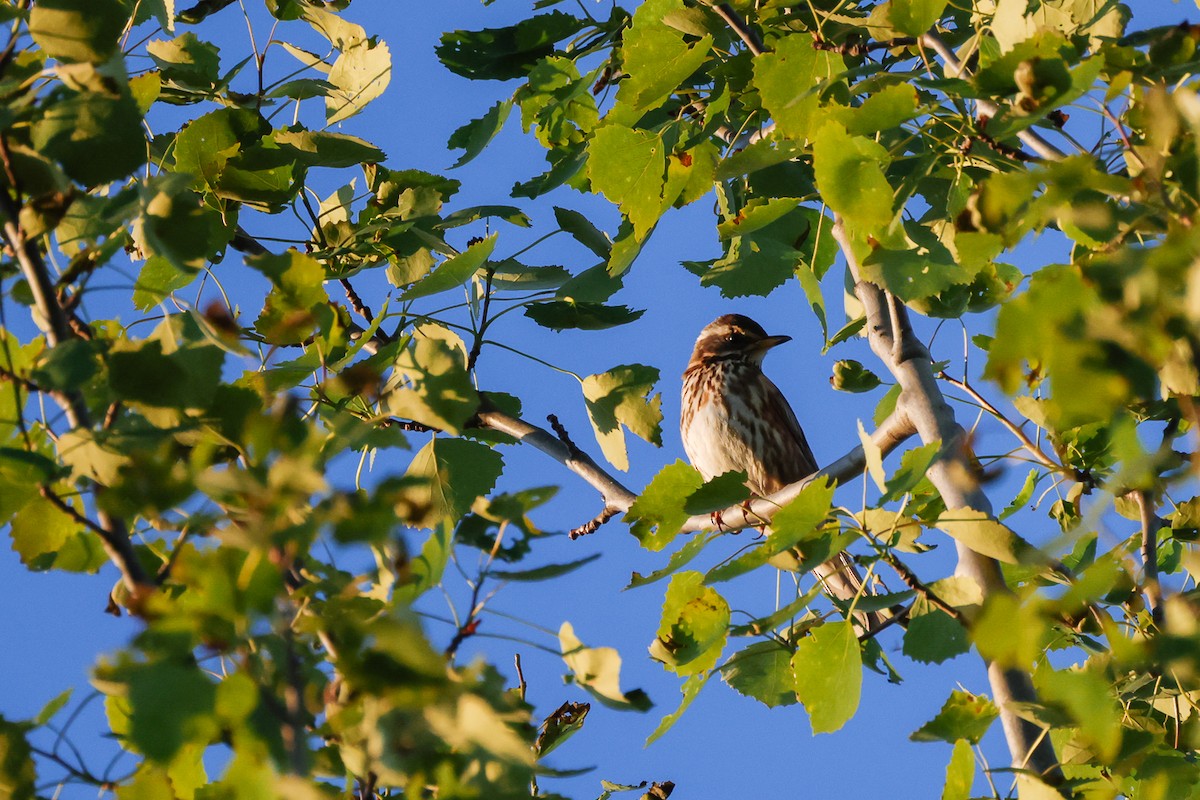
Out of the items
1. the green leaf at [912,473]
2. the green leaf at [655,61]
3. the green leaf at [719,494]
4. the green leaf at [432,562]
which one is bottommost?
the green leaf at [432,562]

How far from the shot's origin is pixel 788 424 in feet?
26.5

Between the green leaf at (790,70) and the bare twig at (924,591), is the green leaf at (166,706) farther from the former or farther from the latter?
the green leaf at (790,70)

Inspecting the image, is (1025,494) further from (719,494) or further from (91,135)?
(91,135)

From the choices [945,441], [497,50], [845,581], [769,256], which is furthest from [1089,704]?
[845,581]

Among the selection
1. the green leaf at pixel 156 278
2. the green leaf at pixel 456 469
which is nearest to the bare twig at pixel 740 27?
the green leaf at pixel 456 469

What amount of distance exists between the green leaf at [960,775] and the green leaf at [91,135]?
1.86m

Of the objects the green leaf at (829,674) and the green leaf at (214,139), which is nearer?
the green leaf at (829,674)

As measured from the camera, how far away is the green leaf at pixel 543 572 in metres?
1.94

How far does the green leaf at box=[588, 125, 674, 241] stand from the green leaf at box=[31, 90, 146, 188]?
199cm

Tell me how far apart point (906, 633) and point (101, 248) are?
7.04 ft

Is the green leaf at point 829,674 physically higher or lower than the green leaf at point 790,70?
lower

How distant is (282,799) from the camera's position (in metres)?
1.45

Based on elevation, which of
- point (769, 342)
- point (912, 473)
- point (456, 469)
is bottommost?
point (912, 473)

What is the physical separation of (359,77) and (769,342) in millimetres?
4915
